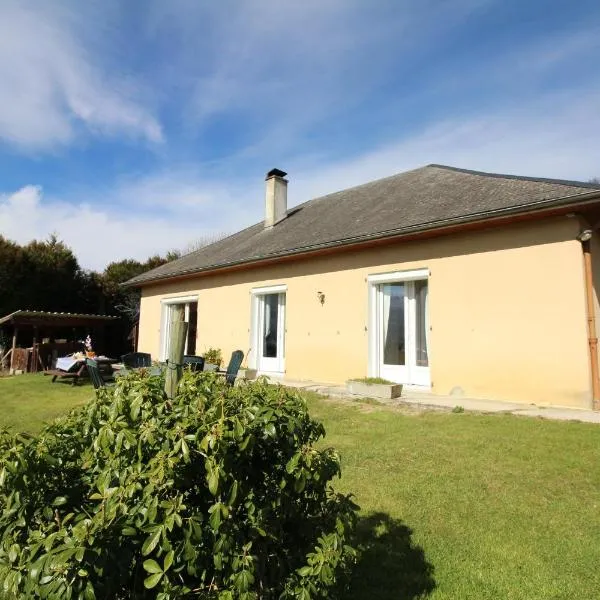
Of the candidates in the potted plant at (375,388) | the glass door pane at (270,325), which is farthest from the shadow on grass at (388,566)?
the glass door pane at (270,325)

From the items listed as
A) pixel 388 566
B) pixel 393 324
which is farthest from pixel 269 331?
pixel 388 566

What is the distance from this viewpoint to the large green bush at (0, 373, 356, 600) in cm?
160

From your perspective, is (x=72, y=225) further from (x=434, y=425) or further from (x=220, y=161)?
(x=434, y=425)

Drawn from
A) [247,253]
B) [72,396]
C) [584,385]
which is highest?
[247,253]

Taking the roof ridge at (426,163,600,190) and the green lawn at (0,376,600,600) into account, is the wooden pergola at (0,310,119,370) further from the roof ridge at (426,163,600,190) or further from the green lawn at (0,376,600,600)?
the roof ridge at (426,163,600,190)

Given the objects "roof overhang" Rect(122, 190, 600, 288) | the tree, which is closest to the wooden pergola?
the tree

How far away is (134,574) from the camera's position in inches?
71.1

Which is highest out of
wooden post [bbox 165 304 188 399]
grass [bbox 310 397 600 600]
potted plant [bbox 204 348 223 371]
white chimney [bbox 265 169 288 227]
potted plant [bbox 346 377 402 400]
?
white chimney [bbox 265 169 288 227]

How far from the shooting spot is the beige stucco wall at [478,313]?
729cm

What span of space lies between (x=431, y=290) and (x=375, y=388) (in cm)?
240

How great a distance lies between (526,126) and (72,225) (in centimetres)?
1980

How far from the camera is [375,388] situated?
26.5ft

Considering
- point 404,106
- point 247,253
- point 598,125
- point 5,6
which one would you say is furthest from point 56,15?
point 598,125

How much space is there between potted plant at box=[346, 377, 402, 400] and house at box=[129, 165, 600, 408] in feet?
3.93
